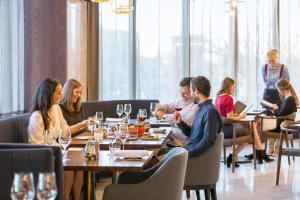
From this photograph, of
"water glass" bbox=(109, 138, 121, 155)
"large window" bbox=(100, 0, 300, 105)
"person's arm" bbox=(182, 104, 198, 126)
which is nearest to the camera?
"water glass" bbox=(109, 138, 121, 155)

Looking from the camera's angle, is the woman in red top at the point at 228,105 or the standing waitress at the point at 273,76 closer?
the woman in red top at the point at 228,105

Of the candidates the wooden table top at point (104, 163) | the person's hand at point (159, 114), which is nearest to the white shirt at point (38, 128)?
the wooden table top at point (104, 163)

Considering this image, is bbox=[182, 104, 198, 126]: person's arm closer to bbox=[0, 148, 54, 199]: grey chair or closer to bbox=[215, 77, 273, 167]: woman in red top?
bbox=[215, 77, 273, 167]: woman in red top

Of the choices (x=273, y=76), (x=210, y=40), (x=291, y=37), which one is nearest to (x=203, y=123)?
(x=273, y=76)

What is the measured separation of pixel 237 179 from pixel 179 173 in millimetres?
3582

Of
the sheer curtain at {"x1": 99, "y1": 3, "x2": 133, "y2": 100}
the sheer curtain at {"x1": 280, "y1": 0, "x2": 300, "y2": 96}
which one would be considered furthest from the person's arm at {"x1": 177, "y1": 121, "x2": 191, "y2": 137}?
the sheer curtain at {"x1": 280, "y1": 0, "x2": 300, "y2": 96}

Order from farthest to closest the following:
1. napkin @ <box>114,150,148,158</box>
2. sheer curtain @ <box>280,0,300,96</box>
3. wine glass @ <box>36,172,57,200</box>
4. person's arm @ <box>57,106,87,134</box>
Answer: sheer curtain @ <box>280,0,300,96</box> → person's arm @ <box>57,106,87,134</box> → napkin @ <box>114,150,148,158</box> → wine glass @ <box>36,172,57,200</box>

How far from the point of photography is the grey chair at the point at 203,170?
482cm

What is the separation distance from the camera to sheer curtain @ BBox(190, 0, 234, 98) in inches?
396

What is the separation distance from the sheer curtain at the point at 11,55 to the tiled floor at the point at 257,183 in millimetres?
1397

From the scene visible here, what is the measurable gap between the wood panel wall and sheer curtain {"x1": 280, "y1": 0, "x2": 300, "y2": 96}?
203 inches

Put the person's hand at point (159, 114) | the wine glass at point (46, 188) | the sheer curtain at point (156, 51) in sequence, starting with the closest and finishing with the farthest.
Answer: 1. the wine glass at point (46, 188)
2. the person's hand at point (159, 114)
3. the sheer curtain at point (156, 51)

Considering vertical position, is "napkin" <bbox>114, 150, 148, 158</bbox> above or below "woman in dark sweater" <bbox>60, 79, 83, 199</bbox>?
below

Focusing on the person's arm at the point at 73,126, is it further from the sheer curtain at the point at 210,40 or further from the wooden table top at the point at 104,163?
the sheer curtain at the point at 210,40
